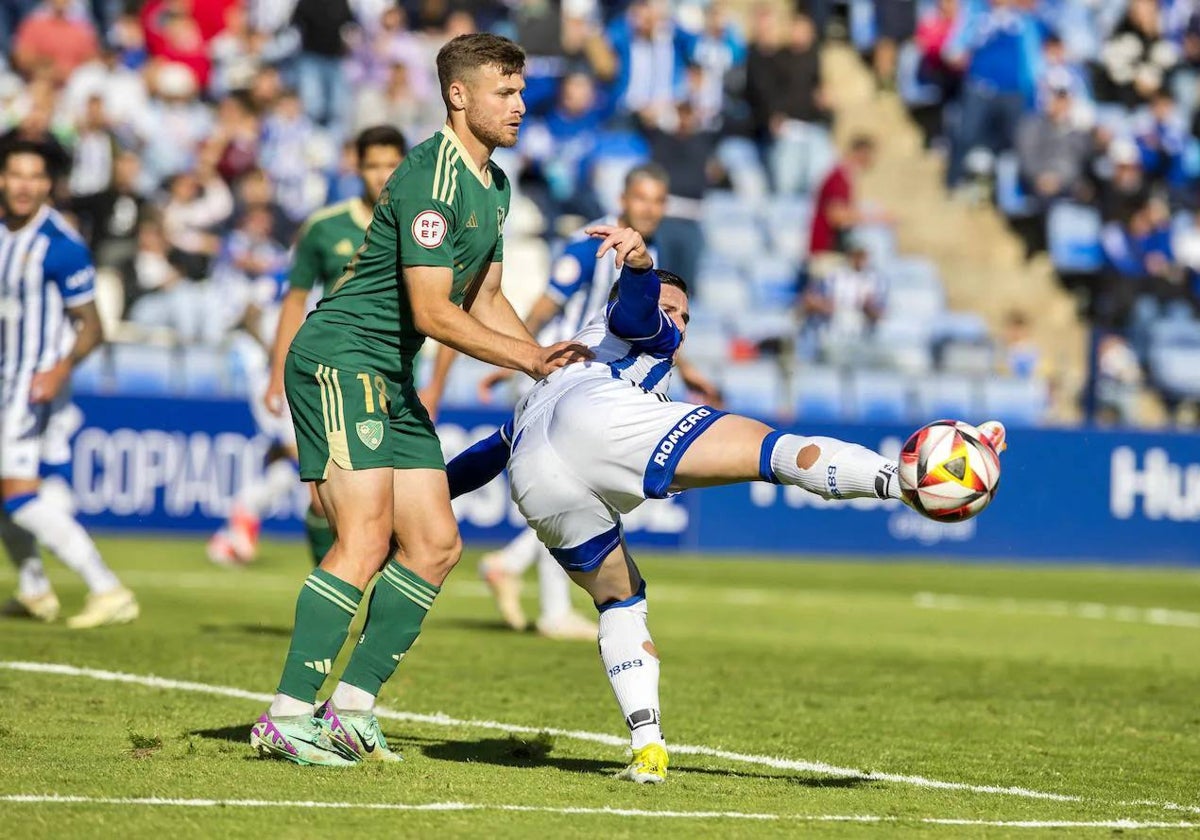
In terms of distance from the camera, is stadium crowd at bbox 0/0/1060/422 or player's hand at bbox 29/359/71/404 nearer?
player's hand at bbox 29/359/71/404

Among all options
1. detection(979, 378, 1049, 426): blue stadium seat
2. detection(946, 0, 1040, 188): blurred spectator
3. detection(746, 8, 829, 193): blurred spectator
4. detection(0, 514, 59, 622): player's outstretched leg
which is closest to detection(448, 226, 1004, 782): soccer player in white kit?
detection(0, 514, 59, 622): player's outstretched leg

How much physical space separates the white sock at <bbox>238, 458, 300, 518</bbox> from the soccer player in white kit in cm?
825

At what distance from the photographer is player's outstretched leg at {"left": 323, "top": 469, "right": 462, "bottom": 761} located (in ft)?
21.9

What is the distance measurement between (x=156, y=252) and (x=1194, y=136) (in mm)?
15097

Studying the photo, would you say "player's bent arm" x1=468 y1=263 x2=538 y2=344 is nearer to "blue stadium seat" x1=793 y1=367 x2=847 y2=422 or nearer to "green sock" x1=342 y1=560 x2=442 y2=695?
"green sock" x1=342 y1=560 x2=442 y2=695

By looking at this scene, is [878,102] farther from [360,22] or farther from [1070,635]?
[1070,635]

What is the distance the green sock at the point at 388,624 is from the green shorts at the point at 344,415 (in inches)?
16.8

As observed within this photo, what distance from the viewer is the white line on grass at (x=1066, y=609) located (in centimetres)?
1420

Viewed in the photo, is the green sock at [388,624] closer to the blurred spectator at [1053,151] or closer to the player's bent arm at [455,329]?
the player's bent arm at [455,329]

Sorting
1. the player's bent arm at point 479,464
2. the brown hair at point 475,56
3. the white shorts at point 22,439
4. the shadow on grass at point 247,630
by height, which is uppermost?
the brown hair at point 475,56

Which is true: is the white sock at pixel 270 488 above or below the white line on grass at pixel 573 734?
below

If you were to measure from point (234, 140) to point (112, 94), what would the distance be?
1.54m

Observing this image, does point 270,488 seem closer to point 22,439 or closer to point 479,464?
point 22,439

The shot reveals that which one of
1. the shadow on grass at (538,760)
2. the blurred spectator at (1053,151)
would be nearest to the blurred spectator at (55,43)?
the blurred spectator at (1053,151)
